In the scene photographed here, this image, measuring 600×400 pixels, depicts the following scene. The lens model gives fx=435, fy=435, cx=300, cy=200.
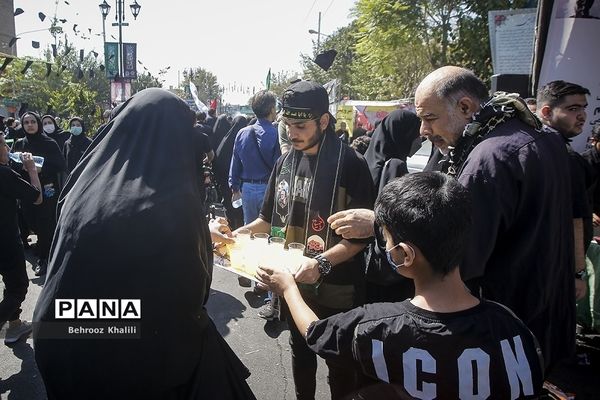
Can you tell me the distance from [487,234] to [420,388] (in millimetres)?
694

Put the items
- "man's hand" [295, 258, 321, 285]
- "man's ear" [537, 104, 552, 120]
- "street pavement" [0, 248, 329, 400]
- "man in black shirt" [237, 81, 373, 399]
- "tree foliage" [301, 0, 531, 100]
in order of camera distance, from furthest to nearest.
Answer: "tree foliage" [301, 0, 531, 100]
"man's ear" [537, 104, 552, 120]
"street pavement" [0, 248, 329, 400]
"man in black shirt" [237, 81, 373, 399]
"man's hand" [295, 258, 321, 285]

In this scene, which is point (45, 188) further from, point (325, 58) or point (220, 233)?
point (220, 233)

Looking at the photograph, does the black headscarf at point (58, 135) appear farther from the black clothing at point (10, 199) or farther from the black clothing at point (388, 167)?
the black clothing at point (388, 167)

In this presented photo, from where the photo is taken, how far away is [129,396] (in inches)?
61.9

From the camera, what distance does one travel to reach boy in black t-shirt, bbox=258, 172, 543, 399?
121 cm

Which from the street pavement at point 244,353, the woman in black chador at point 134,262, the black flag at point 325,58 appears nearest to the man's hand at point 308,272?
the woman in black chador at point 134,262

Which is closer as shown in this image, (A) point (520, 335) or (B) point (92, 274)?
(A) point (520, 335)

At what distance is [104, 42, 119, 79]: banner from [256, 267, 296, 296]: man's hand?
1984 cm

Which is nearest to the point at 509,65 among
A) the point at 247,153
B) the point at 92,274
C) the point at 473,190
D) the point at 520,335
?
the point at 247,153

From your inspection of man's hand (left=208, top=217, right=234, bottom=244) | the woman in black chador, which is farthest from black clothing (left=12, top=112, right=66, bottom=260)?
the woman in black chador

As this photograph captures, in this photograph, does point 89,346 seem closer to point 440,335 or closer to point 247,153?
point 440,335

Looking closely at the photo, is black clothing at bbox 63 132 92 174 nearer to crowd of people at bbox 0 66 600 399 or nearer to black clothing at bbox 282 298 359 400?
crowd of people at bbox 0 66 600 399

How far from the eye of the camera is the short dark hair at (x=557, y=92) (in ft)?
11.1

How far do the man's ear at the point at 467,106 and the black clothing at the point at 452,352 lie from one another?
0.91 metres
